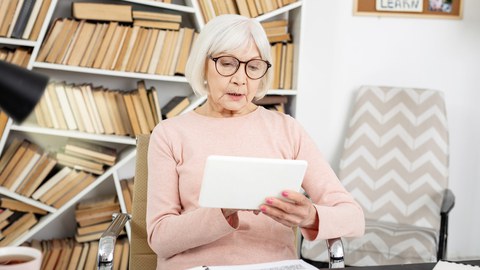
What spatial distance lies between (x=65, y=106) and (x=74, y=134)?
14 centimetres

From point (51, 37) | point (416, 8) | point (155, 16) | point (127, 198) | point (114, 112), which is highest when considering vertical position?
point (416, 8)

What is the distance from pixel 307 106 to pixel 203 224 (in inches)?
80.1

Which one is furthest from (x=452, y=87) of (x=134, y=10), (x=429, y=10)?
(x=134, y=10)

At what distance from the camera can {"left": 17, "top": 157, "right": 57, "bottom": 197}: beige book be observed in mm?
2775

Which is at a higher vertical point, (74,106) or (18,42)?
(18,42)

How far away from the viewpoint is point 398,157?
3.13m

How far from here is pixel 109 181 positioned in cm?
312

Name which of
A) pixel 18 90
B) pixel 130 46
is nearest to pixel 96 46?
pixel 130 46

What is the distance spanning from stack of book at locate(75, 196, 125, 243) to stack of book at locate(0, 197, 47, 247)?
0.63 ft

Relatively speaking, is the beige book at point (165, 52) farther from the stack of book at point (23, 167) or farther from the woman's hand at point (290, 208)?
the woman's hand at point (290, 208)

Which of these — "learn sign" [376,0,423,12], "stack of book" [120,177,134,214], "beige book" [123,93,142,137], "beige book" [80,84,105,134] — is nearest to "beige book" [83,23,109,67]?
"beige book" [80,84,105,134]

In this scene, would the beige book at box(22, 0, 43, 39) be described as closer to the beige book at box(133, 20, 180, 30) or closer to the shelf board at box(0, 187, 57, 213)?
the beige book at box(133, 20, 180, 30)

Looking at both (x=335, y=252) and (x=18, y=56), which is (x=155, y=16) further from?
(x=335, y=252)

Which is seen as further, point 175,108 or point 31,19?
point 175,108
